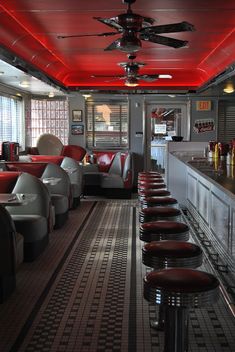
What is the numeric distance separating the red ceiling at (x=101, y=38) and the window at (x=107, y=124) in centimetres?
77

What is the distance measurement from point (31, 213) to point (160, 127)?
302 inches

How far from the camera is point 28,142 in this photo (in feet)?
40.6

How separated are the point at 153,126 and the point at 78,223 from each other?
5770 mm

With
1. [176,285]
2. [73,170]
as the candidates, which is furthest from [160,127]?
[176,285]

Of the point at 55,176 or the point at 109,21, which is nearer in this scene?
the point at 109,21

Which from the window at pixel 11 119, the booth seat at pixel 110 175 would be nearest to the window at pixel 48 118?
the window at pixel 11 119

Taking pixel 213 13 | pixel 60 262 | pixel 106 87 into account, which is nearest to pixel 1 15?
pixel 213 13

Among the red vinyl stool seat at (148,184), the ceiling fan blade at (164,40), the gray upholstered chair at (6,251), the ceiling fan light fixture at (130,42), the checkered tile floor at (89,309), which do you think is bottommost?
the checkered tile floor at (89,309)

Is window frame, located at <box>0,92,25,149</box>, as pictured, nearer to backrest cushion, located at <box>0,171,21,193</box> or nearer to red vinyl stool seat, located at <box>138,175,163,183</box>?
red vinyl stool seat, located at <box>138,175,163,183</box>

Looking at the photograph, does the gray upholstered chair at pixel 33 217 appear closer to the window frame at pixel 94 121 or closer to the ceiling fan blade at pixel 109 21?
the ceiling fan blade at pixel 109 21

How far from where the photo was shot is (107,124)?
12500 mm

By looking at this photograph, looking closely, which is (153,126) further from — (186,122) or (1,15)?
(1,15)

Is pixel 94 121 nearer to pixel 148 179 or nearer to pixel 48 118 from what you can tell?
pixel 48 118

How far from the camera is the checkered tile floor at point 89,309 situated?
3.39 m
